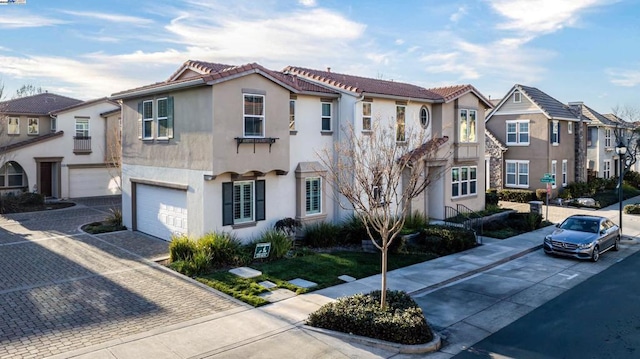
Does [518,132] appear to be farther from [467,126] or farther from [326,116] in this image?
[326,116]

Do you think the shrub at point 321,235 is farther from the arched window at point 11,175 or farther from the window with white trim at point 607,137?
the window with white trim at point 607,137

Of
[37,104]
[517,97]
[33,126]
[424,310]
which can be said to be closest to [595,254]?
[424,310]

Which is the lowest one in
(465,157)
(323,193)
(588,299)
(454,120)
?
(588,299)

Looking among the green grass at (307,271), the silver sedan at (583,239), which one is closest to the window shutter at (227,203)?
the green grass at (307,271)

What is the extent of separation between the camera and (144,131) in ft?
65.7

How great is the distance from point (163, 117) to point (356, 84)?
8.31 m

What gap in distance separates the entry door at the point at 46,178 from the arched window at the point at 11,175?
44.4 inches

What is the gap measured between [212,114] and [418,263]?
343 inches

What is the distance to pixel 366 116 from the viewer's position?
20906mm

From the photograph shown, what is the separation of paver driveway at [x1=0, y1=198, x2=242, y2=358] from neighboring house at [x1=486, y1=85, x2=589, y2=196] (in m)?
27.7

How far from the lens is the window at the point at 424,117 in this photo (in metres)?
24.0

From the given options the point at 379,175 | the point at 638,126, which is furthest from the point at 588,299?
the point at 638,126

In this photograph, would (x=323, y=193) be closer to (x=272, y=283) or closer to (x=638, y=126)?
(x=272, y=283)

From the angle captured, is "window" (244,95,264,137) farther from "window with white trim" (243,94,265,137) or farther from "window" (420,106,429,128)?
"window" (420,106,429,128)
